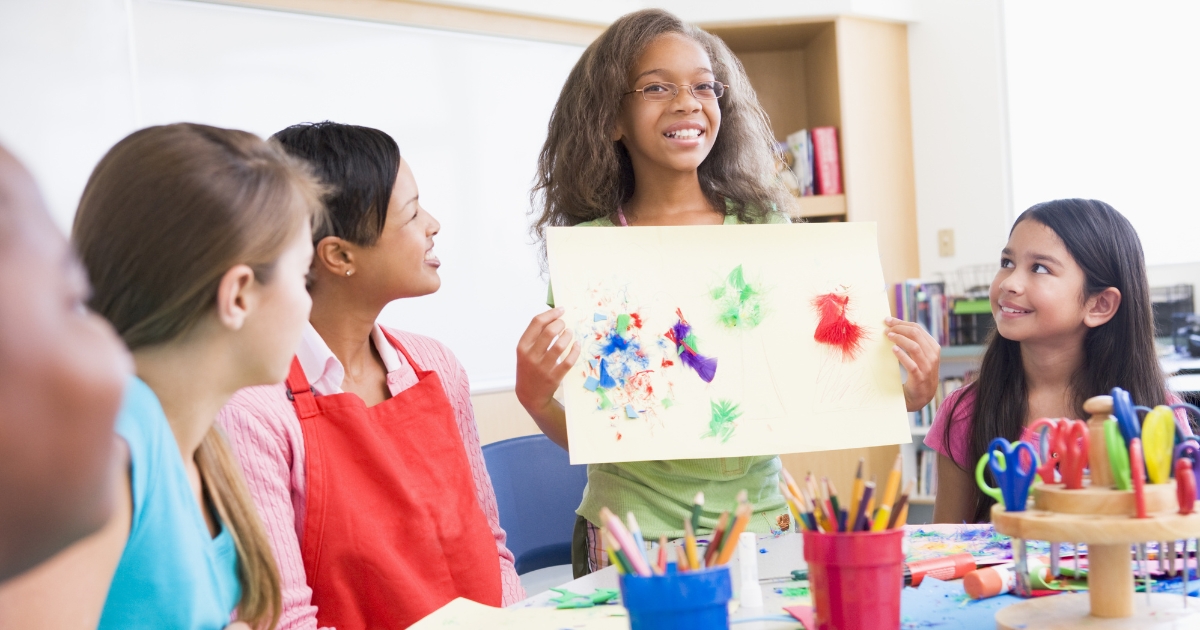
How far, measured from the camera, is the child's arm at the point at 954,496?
167 centimetres

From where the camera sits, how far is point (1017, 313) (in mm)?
1670

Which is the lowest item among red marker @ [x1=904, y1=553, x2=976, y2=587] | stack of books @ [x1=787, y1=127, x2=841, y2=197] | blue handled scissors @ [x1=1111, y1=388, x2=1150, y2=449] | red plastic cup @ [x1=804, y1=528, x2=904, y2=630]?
red marker @ [x1=904, y1=553, x2=976, y2=587]

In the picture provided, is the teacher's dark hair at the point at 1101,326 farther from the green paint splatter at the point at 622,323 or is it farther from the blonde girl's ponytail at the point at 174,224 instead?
the blonde girl's ponytail at the point at 174,224

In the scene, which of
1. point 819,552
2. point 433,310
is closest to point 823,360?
point 819,552

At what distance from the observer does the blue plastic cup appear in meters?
0.71

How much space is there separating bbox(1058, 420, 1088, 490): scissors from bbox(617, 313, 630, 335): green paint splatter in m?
0.65

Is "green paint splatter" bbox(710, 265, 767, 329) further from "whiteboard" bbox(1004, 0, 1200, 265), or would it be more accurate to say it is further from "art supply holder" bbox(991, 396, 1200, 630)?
"whiteboard" bbox(1004, 0, 1200, 265)

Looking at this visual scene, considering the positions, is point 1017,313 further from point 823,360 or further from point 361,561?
point 361,561

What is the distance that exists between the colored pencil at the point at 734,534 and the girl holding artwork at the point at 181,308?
18.8 inches

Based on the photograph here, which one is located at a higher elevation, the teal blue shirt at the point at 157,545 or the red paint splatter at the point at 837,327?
the red paint splatter at the point at 837,327

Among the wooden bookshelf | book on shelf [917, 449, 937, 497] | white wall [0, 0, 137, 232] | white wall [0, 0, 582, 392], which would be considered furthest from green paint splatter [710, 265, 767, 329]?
book on shelf [917, 449, 937, 497]

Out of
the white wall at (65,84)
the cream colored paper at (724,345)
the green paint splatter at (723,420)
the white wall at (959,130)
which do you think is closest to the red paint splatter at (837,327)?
the cream colored paper at (724,345)

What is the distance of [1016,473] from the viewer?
0.82 meters

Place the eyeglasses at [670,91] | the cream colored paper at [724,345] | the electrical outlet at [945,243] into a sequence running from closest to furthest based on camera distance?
the cream colored paper at [724,345]
the eyeglasses at [670,91]
the electrical outlet at [945,243]
